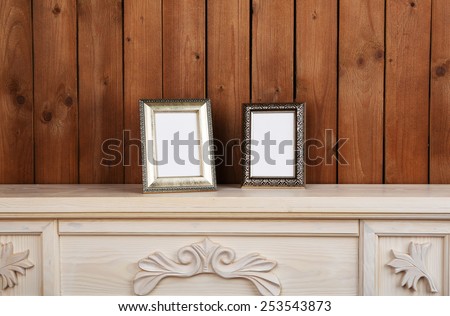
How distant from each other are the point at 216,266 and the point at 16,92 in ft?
2.60

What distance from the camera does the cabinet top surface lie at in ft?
3.37

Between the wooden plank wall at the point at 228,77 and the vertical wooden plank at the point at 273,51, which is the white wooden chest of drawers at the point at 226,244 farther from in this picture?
the vertical wooden plank at the point at 273,51

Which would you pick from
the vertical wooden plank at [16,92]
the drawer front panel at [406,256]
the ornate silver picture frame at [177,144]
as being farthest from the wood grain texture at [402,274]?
the vertical wooden plank at [16,92]

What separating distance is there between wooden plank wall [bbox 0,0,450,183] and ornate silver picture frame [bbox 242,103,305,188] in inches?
4.1

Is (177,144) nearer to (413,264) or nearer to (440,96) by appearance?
(413,264)

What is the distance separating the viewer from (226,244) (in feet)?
3.47

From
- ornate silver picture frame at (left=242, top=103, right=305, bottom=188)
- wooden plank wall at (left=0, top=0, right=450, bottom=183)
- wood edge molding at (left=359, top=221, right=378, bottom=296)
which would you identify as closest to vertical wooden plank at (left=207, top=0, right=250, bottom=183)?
wooden plank wall at (left=0, top=0, right=450, bottom=183)

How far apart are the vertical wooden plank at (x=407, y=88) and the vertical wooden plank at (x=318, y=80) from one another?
0.16m

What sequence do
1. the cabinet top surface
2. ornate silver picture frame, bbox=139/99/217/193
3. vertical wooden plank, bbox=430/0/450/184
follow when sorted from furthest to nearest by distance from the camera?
vertical wooden plank, bbox=430/0/450/184 → ornate silver picture frame, bbox=139/99/217/193 → the cabinet top surface

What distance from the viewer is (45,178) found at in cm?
131

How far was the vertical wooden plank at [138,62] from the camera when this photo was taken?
4.23 ft

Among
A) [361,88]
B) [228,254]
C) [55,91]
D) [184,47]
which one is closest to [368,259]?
[228,254]

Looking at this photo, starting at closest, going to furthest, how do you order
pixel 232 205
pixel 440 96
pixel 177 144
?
pixel 232 205
pixel 177 144
pixel 440 96

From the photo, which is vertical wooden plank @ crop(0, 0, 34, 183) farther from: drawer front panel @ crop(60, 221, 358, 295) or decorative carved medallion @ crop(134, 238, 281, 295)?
decorative carved medallion @ crop(134, 238, 281, 295)
